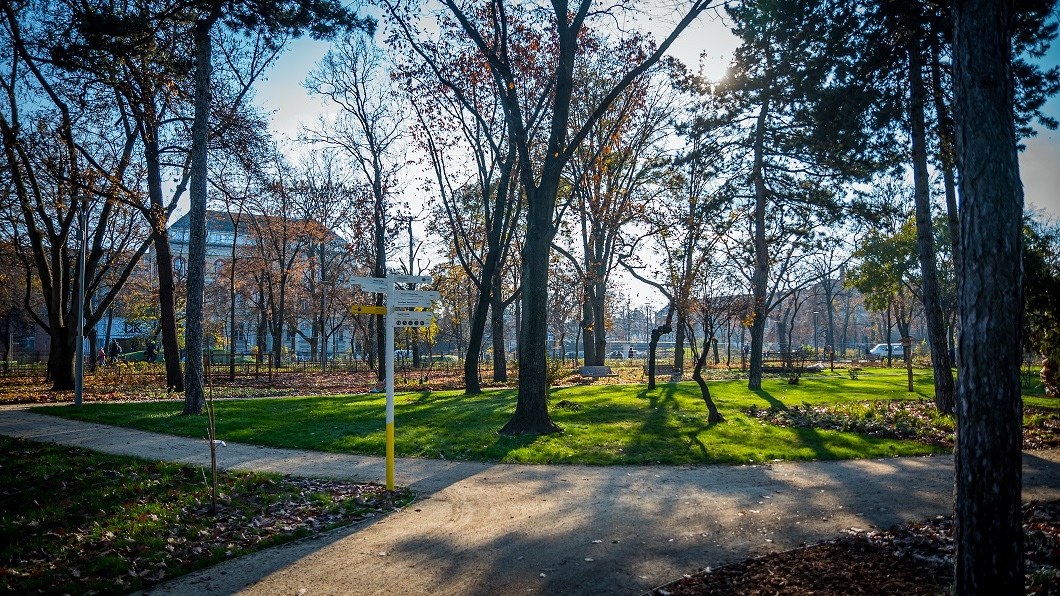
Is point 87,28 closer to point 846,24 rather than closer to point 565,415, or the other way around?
point 565,415

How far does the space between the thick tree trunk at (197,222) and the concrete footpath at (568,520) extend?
172 inches

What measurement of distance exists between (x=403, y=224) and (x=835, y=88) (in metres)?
15.8

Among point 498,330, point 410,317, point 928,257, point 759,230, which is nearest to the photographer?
point 410,317

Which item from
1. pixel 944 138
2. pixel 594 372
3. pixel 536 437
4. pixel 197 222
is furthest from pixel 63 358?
pixel 944 138

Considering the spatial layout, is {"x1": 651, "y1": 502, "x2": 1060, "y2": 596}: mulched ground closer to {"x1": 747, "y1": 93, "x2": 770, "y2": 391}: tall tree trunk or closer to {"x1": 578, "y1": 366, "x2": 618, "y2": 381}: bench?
{"x1": 747, "y1": 93, "x2": 770, "y2": 391}: tall tree trunk

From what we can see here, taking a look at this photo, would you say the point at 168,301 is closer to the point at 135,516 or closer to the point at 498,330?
the point at 498,330

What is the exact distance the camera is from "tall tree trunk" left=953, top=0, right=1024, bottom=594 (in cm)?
358

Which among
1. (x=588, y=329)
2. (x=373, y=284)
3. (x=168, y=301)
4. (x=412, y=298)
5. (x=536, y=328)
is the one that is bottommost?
(x=588, y=329)

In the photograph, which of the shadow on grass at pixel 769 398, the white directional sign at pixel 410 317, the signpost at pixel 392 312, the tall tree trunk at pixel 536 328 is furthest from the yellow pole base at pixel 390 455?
the shadow on grass at pixel 769 398

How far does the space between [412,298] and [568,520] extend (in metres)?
3.20

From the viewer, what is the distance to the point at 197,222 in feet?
47.0

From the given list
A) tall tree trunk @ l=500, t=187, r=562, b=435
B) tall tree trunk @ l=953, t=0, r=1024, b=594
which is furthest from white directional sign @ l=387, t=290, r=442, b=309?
tall tree trunk @ l=953, t=0, r=1024, b=594

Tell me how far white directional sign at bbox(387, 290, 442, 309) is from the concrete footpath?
90.9 inches

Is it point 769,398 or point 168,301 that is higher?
point 168,301
